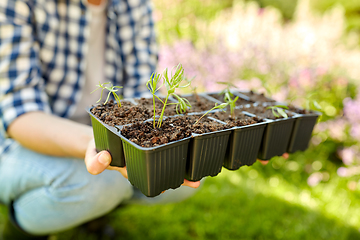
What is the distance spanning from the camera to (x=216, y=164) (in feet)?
2.74

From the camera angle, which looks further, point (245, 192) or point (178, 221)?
point (245, 192)

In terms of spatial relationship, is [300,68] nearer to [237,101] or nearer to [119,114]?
[237,101]

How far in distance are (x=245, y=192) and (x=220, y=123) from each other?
111 centimetres

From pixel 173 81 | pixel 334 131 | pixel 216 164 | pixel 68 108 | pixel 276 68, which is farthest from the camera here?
pixel 276 68

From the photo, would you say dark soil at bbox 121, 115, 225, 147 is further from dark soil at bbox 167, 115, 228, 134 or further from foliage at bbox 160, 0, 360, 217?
foliage at bbox 160, 0, 360, 217

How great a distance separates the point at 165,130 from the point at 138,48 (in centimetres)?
88

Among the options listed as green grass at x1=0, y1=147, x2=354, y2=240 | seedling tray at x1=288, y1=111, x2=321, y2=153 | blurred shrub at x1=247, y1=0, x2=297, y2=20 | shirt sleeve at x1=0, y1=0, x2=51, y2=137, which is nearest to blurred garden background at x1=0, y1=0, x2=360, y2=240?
green grass at x1=0, y1=147, x2=354, y2=240

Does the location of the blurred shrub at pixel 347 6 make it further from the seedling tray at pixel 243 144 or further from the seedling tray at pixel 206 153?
the seedling tray at pixel 206 153

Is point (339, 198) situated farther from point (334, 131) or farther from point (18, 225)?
point (18, 225)

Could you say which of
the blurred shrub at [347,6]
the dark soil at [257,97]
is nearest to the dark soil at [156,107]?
the dark soil at [257,97]

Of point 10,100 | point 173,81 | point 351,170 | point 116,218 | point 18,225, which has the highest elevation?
point 173,81

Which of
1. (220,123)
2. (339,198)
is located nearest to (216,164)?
(220,123)

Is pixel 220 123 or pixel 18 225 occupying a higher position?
pixel 220 123

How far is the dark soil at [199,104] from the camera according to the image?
1.01 m
